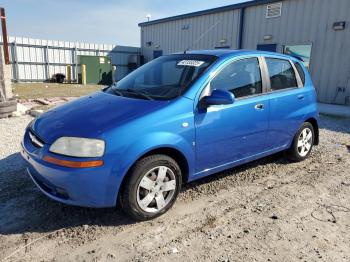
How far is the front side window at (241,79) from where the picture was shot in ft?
11.5

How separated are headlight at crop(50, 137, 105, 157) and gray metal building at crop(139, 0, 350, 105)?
11198mm

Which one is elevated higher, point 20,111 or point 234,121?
point 234,121

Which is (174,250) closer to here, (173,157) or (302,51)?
(173,157)

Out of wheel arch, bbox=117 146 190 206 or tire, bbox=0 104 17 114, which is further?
tire, bbox=0 104 17 114

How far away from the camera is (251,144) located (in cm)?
382

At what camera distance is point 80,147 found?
2.62 m

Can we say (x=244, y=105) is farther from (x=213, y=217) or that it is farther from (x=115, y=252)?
(x=115, y=252)

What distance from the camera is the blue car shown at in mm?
2643

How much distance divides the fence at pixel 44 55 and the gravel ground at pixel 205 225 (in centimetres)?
1728

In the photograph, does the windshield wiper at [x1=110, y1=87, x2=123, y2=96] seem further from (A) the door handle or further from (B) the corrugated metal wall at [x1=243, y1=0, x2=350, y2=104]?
(B) the corrugated metal wall at [x1=243, y1=0, x2=350, y2=104]

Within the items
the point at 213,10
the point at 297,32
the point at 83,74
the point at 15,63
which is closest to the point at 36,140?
the point at 297,32

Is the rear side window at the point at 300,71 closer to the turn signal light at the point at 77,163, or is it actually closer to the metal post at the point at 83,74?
the turn signal light at the point at 77,163

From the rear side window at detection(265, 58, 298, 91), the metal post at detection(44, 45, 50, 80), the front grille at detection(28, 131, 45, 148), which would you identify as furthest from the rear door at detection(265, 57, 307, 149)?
the metal post at detection(44, 45, 50, 80)

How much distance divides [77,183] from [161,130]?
90 centimetres
